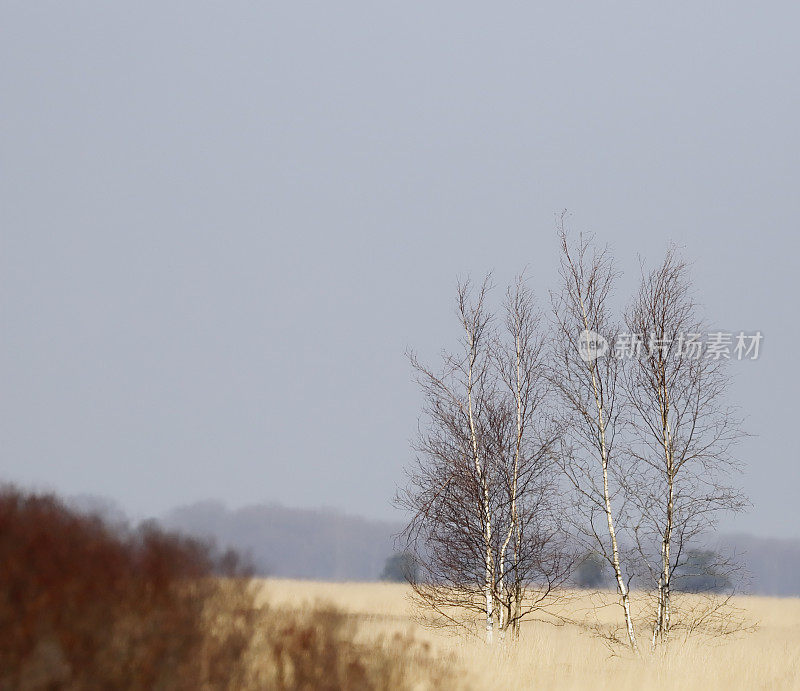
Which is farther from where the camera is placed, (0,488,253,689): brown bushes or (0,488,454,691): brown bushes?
(0,488,454,691): brown bushes

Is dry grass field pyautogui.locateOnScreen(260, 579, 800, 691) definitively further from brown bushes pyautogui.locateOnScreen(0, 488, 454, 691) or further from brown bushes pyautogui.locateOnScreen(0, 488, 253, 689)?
brown bushes pyautogui.locateOnScreen(0, 488, 253, 689)

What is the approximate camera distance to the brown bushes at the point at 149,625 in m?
5.60

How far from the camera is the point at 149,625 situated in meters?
6.20

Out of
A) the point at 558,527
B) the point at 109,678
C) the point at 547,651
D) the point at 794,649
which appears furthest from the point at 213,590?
the point at 794,649

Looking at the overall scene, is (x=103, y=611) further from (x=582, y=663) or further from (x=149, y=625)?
(x=582, y=663)

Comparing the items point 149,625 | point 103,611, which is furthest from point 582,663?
point 103,611

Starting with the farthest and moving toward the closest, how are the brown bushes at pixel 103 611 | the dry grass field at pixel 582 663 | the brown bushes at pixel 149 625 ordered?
1. the dry grass field at pixel 582 663
2. the brown bushes at pixel 149 625
3. the brown bushes at pixel 103 611

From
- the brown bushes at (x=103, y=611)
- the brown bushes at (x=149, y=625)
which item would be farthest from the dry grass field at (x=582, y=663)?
the brown bushes at (x=103, y=611)

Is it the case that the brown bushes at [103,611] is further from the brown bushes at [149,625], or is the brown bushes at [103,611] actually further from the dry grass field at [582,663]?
the dry grass field at [582,663]

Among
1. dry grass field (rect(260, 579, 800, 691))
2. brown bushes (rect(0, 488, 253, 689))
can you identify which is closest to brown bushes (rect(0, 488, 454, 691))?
brown bushes (rect(0, 488, 253, 689))

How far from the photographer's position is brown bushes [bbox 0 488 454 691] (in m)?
5.60

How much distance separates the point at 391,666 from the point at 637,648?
24.9 ft

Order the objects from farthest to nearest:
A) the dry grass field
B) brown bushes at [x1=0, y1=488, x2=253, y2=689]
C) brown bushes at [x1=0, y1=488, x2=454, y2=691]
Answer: the dry grass field → brown bushes at [x1=0, y1=488, x2=454, y2=691] → brown bushes at [x1=0, y1=488, x2=253, y2=689]

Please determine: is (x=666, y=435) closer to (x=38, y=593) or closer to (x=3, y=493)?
(x=3, y=493)
